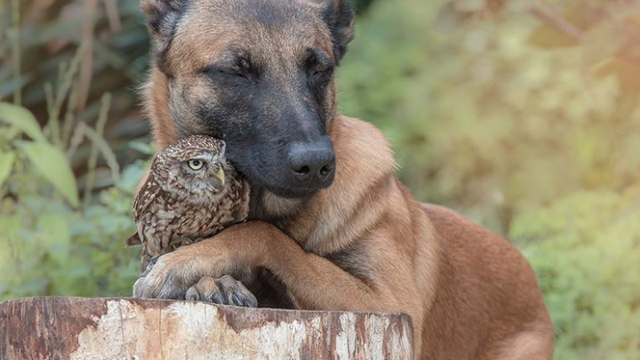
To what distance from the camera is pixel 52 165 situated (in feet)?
20.9

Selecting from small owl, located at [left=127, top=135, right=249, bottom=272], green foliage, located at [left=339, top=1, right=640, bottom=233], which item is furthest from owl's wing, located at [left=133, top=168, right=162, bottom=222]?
green foliage, located at [left=339, top=1, right=640, bottom=233]

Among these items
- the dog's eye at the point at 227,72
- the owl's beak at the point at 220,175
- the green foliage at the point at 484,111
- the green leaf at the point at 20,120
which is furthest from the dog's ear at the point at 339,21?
the green foliage at the point at 484,111

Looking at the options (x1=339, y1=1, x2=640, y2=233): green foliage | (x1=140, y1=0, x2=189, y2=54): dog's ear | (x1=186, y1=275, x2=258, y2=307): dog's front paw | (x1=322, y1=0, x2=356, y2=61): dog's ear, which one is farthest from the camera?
(x1=339, y1=1, x2=640, y2=233): green foliage

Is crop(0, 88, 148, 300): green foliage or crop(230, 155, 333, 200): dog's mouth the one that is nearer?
crop(230, 155, 333, 200): dog's mouth

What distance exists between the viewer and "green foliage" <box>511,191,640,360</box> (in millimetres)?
6688

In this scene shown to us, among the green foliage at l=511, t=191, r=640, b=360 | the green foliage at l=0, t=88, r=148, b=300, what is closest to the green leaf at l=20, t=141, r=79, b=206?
the green foliage at l=0, t=88, r=148, b=300

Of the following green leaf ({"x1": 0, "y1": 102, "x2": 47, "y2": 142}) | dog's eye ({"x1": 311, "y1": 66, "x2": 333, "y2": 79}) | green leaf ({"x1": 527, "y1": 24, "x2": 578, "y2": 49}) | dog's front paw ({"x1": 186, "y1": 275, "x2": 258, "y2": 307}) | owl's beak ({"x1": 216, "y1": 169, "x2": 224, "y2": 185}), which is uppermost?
dog's eye ({"x1": 311, "y1": 66, "x2": 333, "y2": 79})

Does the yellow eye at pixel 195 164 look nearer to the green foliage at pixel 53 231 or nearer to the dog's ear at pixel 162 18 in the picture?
the dog's ear at pixel 162 18

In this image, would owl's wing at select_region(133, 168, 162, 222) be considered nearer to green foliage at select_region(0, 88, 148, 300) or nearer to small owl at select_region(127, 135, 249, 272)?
small owl at select_region(127, 135, 249, 272)

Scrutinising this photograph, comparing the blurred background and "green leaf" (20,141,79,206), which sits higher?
"green leaf" (20,141,79,206)

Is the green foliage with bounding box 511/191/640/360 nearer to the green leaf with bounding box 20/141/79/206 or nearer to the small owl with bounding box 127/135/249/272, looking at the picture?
the green leaf with bounding box 20/141/79/206

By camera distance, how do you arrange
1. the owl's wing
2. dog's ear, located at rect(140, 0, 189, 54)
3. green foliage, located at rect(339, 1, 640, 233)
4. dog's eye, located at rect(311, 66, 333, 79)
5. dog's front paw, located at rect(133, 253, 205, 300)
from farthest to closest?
1. green foliage, located at rect(339, 1, 640, 233)
2. dog's ear, located at rect(140, 0, 189, 54)
3. dog's eye, located at rect(311, 66, 333, 79)
4. the owl's wing
5. dog's front paw, located at rect(133, 253, 205, 300)

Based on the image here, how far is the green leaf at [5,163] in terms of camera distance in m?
6.10

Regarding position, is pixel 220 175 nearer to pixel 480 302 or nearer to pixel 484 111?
pixel 480 302
